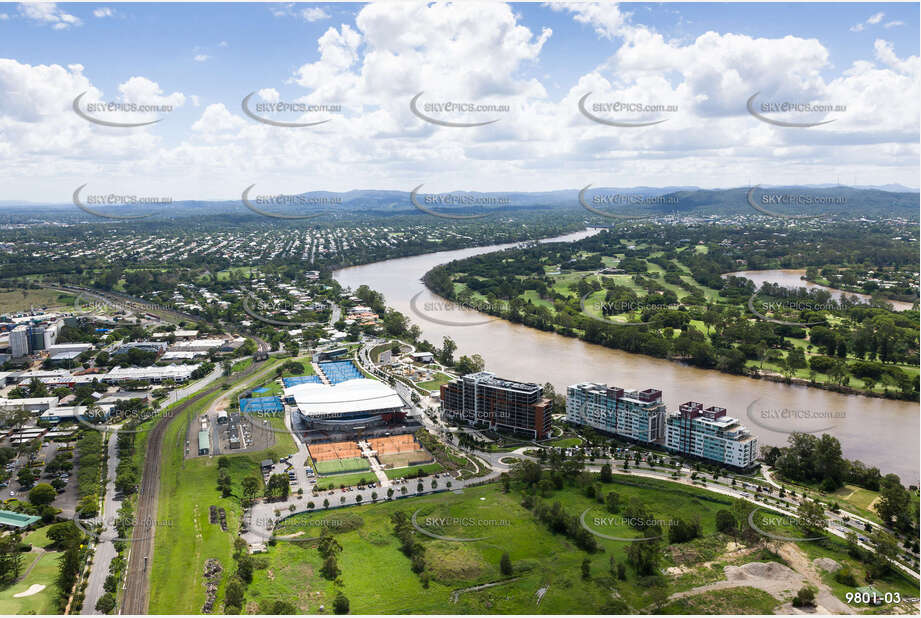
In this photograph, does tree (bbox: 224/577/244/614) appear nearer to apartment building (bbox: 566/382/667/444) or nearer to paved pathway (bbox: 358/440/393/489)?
paved pathway (bbox: 358/440/393/489)

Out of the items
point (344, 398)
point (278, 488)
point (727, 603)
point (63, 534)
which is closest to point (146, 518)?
point (63, 534)

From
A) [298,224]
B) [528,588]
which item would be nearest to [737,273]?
[528,588]

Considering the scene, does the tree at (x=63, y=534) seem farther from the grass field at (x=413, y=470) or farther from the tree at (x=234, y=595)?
the grass field at (x=413, y=470)

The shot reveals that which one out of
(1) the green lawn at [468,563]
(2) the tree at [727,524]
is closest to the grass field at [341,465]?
(1) the green lawn at [468,563]

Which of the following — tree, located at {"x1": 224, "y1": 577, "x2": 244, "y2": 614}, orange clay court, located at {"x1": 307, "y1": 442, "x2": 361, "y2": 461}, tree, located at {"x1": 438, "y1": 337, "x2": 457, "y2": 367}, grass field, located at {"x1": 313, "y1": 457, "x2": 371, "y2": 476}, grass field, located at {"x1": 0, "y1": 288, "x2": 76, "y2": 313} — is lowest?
grass field, located at {"x1": 313, "y1": 457, "x2": 371, "y2": 476}

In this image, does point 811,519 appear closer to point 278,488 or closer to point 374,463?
point 374,463

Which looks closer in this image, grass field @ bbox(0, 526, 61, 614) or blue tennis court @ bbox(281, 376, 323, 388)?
grass field @ bbox(0, 526, 61, 614)

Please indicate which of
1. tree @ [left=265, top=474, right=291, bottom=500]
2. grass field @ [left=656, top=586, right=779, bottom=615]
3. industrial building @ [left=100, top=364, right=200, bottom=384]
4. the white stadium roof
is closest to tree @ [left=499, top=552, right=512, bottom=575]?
grass field @ [left=656, top=586, right=779, bottom=615]
